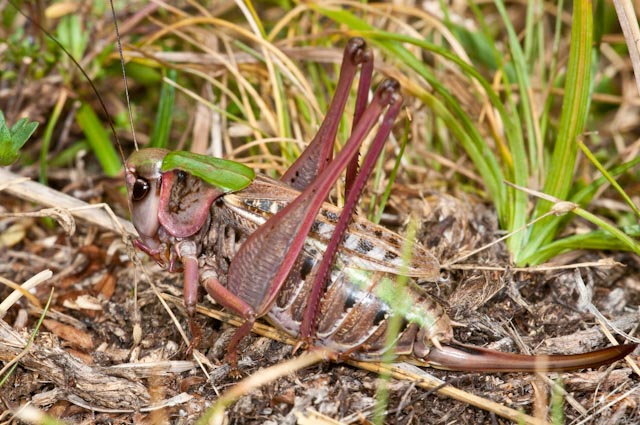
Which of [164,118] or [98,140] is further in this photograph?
[98,140]

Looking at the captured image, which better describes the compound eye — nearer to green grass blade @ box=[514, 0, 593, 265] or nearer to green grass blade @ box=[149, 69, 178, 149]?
green grass blade @ box=[149, 69, 178, 149]

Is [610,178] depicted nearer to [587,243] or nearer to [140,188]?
[587,243]

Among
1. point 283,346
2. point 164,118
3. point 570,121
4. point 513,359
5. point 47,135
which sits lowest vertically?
point 283,346

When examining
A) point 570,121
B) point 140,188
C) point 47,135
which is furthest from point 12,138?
point 570,121

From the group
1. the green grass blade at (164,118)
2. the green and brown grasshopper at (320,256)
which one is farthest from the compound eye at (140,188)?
the green grass blade at (164,118)

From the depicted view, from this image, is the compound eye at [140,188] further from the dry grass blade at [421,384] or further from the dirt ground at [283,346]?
the dry grass blade at [421,384]

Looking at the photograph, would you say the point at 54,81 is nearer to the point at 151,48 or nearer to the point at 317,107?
the point at 151,48
